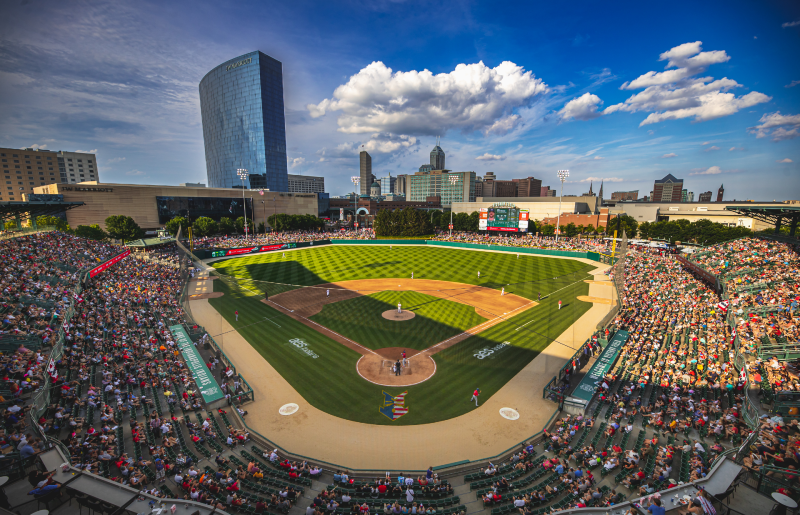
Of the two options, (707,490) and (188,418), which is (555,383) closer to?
(707,490)

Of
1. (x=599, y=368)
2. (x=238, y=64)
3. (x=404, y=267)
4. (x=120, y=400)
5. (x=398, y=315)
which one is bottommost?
(x=404, y=267)

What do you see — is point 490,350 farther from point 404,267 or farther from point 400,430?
point 404,267

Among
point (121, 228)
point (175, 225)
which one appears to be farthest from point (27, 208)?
point (175, 225)

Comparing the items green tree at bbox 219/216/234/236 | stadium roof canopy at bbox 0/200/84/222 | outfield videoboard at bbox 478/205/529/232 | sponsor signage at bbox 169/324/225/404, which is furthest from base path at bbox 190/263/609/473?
green tree at bbox 219/216/234/236

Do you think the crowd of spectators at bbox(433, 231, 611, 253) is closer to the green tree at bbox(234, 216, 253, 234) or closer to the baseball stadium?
the baseball stadium

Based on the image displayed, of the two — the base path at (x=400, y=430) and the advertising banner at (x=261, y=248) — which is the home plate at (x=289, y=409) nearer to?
the base path at (x=400, y=430)

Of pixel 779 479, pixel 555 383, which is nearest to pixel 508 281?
pixel 555 383
